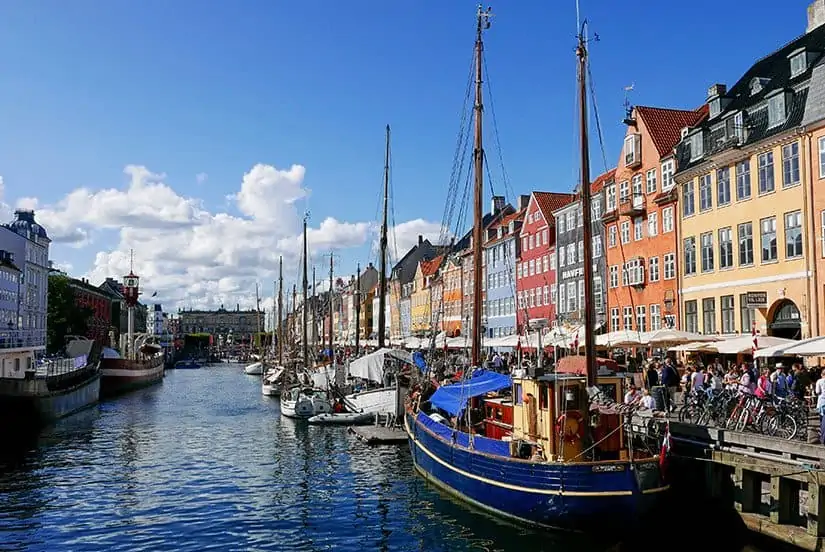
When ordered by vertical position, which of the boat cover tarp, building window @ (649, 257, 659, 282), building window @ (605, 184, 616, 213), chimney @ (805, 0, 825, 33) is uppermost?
chimney @ (805, 0, 825, 33)

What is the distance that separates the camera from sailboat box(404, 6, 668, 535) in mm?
20156

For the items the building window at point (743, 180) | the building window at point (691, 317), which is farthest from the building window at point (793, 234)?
the building window at point (691, 317)

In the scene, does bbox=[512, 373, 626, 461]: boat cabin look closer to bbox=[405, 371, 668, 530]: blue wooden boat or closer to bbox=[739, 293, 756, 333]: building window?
bbox=[405, 371, 668, 530]: blue wooden boat

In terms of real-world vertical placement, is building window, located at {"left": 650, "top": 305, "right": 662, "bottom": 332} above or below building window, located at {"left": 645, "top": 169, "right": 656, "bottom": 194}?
below

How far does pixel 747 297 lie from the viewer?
38781mm

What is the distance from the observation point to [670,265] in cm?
4784

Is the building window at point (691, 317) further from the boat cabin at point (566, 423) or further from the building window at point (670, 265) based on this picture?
the boat cabin at point (566, 423)

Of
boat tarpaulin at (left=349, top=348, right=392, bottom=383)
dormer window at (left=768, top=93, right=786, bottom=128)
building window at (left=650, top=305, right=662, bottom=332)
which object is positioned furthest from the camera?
boat tarpaulin at (left=349, top=348, right=392, bottom=383)

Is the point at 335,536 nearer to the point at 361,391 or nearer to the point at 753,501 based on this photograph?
the point at 753,501

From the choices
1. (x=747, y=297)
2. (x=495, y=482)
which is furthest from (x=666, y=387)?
(x=747, y=297)

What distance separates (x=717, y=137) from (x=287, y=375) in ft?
136

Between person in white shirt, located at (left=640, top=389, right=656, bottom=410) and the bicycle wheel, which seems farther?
person in white shirt, located at (left=640, top=389, right=656, bottom=410)

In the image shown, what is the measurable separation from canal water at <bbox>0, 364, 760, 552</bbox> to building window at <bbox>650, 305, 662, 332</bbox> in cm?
1947

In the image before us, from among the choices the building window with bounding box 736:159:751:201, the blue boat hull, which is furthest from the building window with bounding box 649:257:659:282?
the blue boat hull
